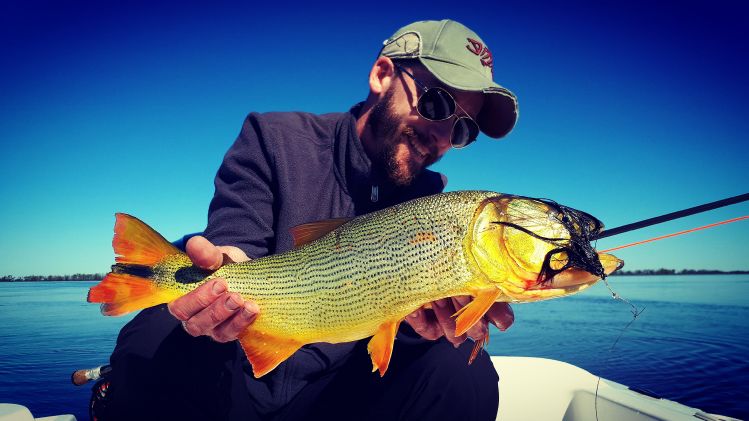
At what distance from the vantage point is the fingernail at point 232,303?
2404 millimetres

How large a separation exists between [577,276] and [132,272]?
2.56 m

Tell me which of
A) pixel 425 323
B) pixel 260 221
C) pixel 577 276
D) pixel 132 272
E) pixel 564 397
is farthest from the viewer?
pixel 564 397

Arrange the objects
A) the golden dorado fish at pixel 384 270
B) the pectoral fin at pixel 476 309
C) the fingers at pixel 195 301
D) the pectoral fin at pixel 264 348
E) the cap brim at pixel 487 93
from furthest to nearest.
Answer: the cap brim at pixel 487 93 < the pectoral fin at pixel 264 348 < the fingers at pixel 195 301 < the golden dorado fish at pixel 384 270 < the pectoral fin at pixel 476 309

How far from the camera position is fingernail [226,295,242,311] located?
2.40 metres

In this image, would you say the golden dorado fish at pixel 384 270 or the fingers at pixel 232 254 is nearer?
the golden dorado fish at pixel 384 270

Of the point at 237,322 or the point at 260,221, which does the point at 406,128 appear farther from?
the point at 237,322

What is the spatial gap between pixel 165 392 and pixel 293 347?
36.2 inches

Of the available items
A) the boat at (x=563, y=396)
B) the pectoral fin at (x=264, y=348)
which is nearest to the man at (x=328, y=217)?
the pectoral fin at (x=264, y=348)

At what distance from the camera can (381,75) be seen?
427cm

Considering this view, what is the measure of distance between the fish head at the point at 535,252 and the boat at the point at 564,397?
270 centimetres

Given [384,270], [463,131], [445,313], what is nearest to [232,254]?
[384,270]

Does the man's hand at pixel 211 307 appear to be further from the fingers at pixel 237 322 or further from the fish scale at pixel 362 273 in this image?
the fish scale at pixel 362 273

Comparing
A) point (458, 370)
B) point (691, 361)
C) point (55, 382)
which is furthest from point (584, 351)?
point (55, 382)

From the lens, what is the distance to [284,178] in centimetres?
366
